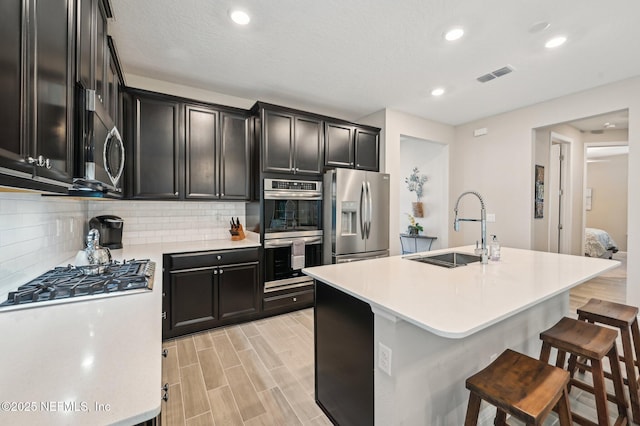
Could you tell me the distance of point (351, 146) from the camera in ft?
12.9

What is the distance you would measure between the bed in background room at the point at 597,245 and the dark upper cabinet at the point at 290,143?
6.08 metres

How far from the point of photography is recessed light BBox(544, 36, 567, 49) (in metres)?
2.35

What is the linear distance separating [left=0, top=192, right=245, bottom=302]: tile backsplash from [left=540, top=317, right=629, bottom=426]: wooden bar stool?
2877mm

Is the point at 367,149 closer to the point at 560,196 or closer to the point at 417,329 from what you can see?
the point at 417,329

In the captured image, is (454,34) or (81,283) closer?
(81,283)

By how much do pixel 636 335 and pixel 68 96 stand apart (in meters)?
3.53

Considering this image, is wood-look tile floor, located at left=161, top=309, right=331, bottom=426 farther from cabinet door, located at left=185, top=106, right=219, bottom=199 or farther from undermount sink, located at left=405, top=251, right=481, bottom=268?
cabinet door, located at left=185, top=106, right=219, bottom=199

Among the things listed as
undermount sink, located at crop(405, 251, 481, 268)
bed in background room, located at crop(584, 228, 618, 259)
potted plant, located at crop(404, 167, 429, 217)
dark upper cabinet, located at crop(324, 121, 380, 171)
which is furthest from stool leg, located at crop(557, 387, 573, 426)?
bed in background room, located at crop(584, 228, 618, 259)

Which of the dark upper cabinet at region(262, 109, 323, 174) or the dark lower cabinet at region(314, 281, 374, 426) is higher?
the dark upper cabinet at region(262, 109, 323, 174)

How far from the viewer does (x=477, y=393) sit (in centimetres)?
117

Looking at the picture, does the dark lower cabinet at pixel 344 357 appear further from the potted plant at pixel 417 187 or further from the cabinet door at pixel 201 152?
the potted plant at pixel 417 187

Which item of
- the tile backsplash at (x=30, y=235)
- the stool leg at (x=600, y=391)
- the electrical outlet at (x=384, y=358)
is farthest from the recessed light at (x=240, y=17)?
the stool leg at (x=600, y=391)

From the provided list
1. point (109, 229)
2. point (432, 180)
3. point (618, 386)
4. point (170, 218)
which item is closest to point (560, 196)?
point (432, 180)

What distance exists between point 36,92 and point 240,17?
1666 millimetres
